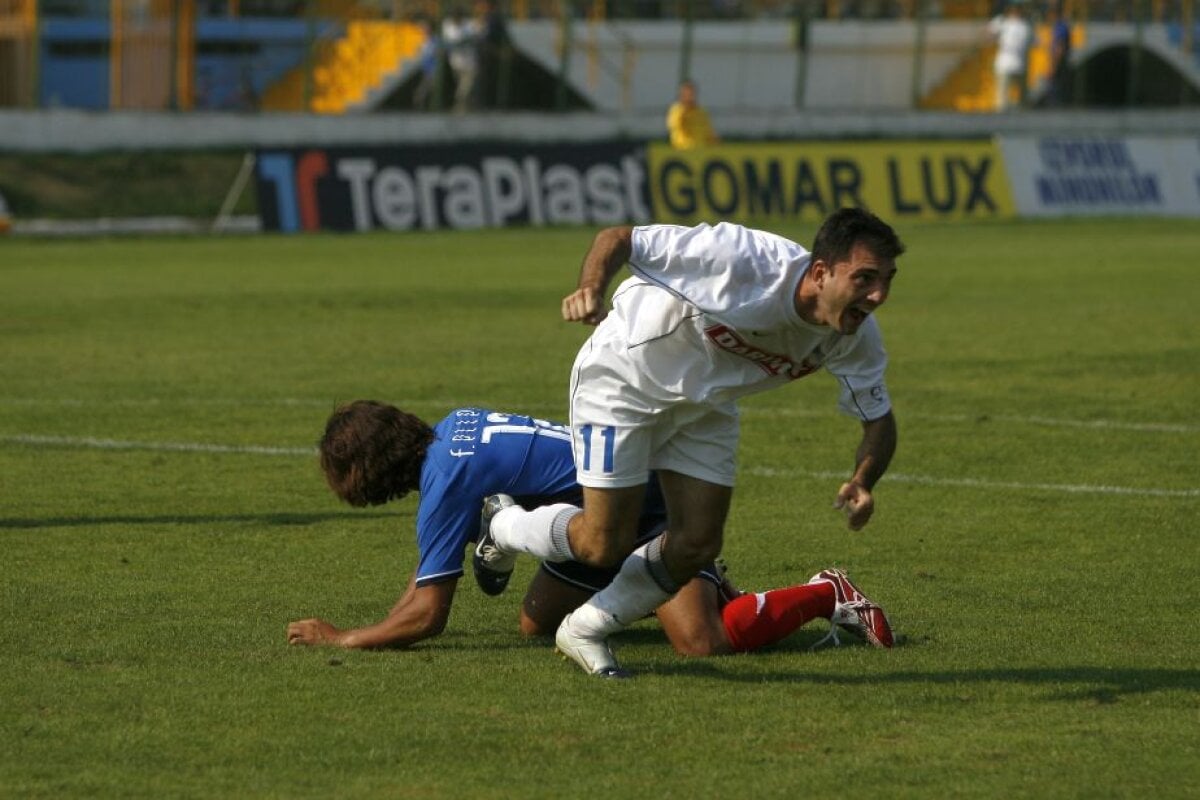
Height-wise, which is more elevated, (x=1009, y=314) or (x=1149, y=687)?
(x=1149, y=687)

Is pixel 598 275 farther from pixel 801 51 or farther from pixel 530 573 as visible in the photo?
pixel 801 51

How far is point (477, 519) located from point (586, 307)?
1565 millimetres

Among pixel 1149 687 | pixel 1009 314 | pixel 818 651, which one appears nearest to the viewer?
pixel 1149 687

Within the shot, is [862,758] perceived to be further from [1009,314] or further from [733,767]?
[1009,314]

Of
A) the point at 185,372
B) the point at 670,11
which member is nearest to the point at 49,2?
the point at 670,11

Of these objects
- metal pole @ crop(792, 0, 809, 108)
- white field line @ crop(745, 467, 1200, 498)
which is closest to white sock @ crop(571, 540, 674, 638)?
white field line @ crop(745, 467, 1200, 498)

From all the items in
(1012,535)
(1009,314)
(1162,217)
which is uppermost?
(1012,535)

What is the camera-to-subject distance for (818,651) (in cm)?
711

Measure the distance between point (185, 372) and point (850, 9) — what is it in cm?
2987

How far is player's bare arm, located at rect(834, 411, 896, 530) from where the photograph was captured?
6.25 m

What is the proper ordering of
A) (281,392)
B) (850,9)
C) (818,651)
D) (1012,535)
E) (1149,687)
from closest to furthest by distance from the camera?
(1149,687)
(818,651)
(1012,535)
(281,392)
(850,9)

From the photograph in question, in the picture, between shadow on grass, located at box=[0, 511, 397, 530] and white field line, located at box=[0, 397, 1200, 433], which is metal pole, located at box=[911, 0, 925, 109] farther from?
shadow on grass, located at box=[0, 511, 397, 530]

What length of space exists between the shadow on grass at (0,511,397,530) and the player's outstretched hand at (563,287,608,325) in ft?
13.7

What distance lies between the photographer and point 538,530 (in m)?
A: 6.67
